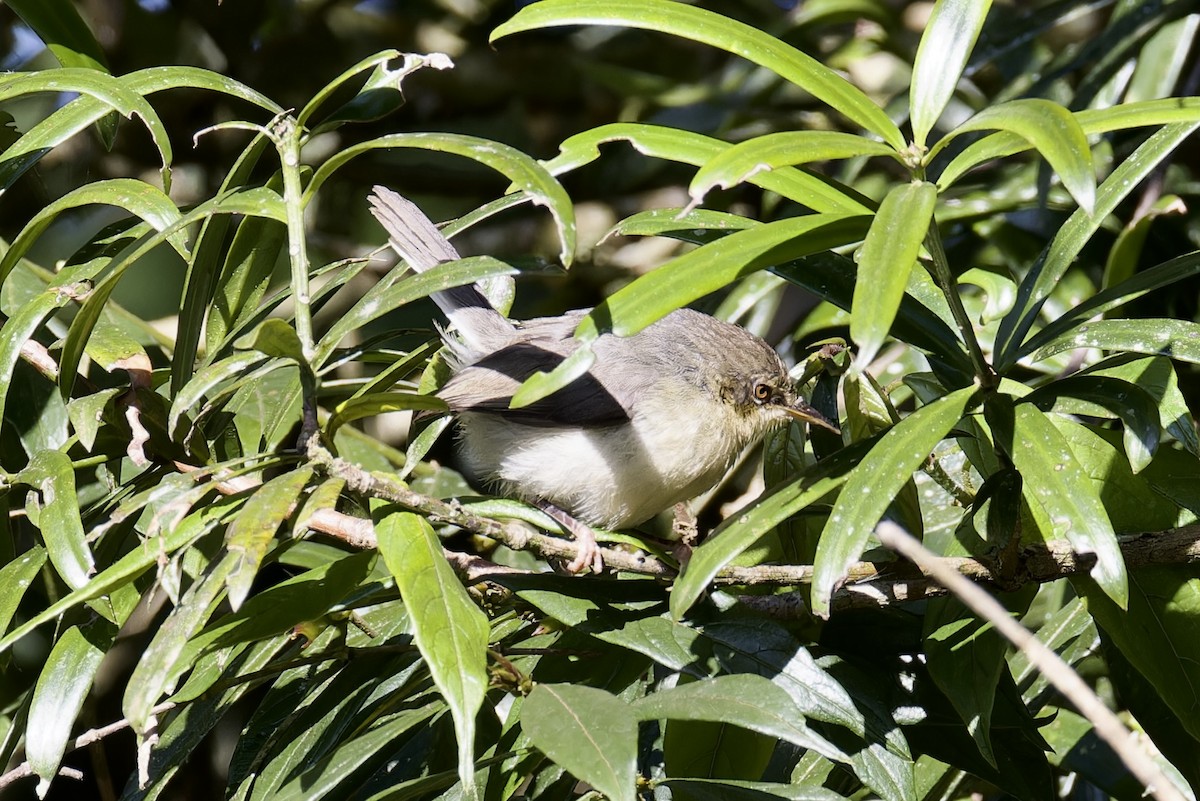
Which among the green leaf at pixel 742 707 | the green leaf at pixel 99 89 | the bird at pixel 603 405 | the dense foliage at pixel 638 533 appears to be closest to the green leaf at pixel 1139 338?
the dense foliage at pixel 638 533

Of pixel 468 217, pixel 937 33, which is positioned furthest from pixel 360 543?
pixel 937 33

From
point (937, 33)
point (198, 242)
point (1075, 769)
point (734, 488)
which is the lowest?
point (1075, 769)

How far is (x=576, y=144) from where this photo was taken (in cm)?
165

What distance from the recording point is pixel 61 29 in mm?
2604

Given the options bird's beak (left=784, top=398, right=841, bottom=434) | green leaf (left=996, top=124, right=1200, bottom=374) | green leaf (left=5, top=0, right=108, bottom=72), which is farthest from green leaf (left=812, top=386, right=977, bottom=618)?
green leaf (left=5, top=0, right=108, bottom=72)

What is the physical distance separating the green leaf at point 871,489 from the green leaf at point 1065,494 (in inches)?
4.3

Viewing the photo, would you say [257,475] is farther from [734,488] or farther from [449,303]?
[734,488]

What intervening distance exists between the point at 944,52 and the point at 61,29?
1959mm

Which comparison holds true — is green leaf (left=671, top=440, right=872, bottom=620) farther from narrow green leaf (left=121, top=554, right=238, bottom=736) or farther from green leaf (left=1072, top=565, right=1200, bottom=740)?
narrow green leaf (left=121, top=554, right=238, bottom=736)

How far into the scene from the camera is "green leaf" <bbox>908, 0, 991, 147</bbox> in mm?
1649

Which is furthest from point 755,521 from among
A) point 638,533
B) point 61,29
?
point 61,29

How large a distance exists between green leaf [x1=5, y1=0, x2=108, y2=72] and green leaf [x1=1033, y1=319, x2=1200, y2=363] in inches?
81.6

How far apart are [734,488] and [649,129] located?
227 cm

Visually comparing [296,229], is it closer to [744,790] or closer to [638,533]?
[744,790]
